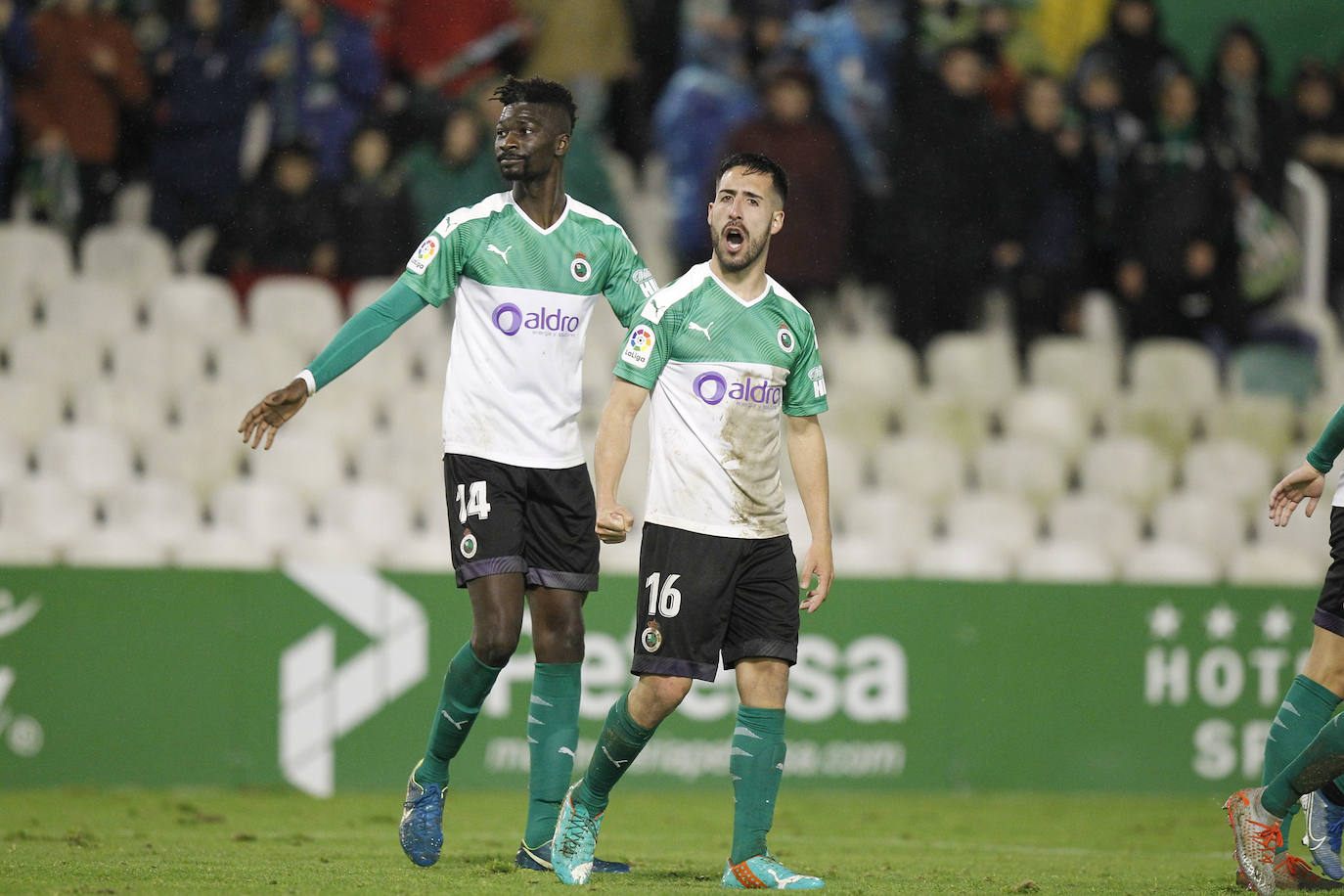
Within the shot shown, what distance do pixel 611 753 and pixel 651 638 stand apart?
43 cm

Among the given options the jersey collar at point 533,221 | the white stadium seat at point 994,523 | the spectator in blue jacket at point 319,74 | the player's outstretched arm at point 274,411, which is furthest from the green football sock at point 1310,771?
the spectator in blue jacket at point 319,74

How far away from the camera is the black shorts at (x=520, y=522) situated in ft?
19.3

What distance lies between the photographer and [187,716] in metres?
9.30

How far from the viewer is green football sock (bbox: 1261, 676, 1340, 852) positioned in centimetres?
591

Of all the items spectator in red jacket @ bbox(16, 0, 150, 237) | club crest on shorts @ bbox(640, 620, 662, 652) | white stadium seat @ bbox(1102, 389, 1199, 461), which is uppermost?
spectator in red jacket @ bbox(16, 0, 150, 237)

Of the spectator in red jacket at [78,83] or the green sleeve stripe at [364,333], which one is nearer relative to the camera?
the green sleeve stripe at [364,333]

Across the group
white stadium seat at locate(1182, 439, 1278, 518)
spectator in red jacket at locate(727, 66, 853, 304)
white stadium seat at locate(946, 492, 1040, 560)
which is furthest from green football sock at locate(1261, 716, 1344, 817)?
white stadium seat at locate(1182, 439, 1278, 518)

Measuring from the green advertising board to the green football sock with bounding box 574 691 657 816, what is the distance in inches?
160

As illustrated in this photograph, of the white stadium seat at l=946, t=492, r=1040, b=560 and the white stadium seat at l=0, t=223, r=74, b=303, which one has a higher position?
the white stadium seat at l=0, t=223, r=74, b=303

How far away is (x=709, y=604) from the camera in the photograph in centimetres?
546

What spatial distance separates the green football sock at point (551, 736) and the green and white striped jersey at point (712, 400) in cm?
79

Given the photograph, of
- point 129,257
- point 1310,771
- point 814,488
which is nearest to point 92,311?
point 129,257

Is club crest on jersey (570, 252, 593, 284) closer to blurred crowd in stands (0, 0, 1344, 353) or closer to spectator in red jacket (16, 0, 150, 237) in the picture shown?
blurred crowd in stands (0, 0, 1344, 353)

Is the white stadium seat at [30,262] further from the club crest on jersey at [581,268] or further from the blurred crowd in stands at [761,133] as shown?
the club crest on jersey at [581,268]
